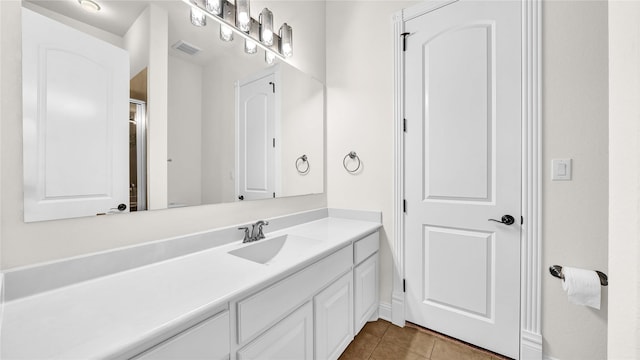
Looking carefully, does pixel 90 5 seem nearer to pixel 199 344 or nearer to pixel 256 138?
pixel 256 138

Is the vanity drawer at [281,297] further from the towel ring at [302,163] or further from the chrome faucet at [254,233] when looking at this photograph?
the towel ring at [302,163]

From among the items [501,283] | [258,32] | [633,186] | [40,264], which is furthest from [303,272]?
[258,32]

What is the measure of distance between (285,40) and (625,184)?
71.6 inches

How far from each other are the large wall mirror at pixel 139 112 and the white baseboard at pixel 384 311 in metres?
1.26

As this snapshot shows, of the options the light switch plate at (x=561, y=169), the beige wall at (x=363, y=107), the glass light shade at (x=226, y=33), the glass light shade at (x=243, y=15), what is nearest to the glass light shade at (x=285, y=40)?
the glass light shade at (x=243, y=15)

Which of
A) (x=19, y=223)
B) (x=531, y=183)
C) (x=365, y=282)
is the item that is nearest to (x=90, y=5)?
(x=19, y=223)

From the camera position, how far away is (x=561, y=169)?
133 centimetres

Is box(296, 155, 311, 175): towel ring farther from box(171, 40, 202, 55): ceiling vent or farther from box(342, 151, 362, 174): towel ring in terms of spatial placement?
box(171, 40, 202, 55): ceiling vent

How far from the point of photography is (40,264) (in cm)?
81

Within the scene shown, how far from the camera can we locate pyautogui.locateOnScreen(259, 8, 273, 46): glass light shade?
156 centimetres

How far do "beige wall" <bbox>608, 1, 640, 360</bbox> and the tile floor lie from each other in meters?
1.34

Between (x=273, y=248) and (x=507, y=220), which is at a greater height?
(x=507, y=220)

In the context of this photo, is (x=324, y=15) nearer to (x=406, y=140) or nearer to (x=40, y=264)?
(x=406, y=140)

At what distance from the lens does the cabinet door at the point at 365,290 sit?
1614mm
